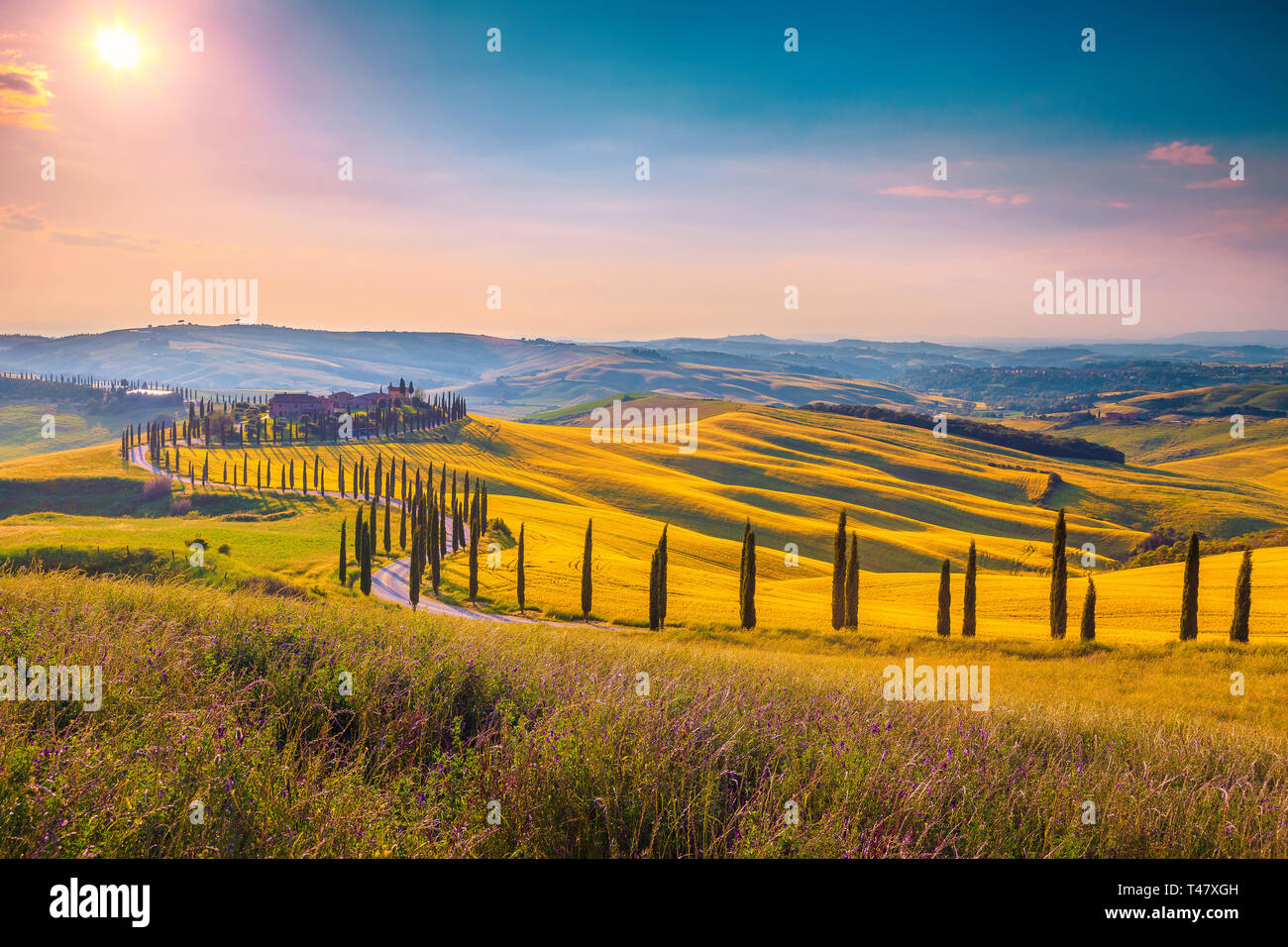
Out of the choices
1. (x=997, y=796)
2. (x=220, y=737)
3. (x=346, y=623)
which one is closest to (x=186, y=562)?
(x=346, y=623)

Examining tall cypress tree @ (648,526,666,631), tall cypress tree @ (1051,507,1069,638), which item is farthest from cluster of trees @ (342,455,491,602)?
tall cypress tree @ (1051,507,1069,638)

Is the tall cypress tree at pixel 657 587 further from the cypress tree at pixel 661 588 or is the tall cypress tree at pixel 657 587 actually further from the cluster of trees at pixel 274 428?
the cluster of trees at pixel 274 428

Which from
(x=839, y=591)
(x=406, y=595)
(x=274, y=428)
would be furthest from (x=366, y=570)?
(x=274, y=428)

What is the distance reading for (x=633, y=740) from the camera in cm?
662

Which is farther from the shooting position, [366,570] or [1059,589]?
[366,570]

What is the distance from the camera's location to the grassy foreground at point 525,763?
5160mm

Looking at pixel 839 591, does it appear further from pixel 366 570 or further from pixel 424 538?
pixel 366 570

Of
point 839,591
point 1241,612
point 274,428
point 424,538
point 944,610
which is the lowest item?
point 944,610

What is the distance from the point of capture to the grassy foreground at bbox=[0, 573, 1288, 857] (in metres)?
5.16

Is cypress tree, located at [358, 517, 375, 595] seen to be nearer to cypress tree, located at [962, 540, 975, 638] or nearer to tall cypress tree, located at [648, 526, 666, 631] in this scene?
tall cypress tree, located at [648, 526, 666, 631]

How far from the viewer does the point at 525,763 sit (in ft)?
20.0
